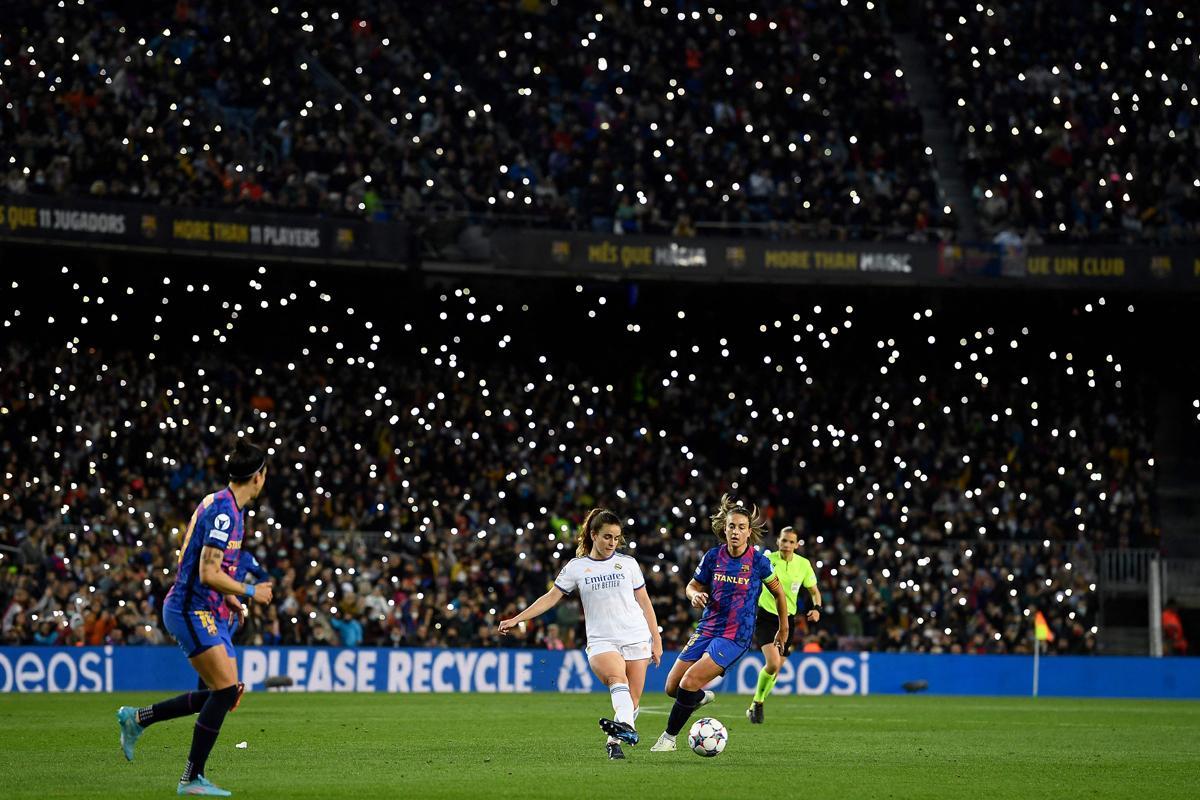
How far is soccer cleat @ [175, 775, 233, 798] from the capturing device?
1131cm

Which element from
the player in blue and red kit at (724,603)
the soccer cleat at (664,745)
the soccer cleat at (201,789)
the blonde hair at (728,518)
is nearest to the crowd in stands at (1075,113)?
the blonde hair at (728,518)

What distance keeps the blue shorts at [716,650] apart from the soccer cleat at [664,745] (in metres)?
0.75

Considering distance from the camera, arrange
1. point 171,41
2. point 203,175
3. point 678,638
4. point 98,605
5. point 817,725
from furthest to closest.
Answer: point 171,41 < point 203,175 < point 678,638 < point 98,605 < point 817,725

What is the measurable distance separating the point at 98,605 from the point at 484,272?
38.4ft

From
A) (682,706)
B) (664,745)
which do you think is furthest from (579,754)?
(682,706)

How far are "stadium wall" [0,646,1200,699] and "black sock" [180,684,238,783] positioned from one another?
61.5ft

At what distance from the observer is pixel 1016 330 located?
4450 centimetres

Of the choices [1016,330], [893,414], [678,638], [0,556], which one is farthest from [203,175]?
[1016,330]

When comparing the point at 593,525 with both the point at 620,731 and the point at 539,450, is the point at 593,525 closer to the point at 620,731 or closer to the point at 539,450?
the point at 620,731

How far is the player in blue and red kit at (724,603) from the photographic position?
15688 millimetres

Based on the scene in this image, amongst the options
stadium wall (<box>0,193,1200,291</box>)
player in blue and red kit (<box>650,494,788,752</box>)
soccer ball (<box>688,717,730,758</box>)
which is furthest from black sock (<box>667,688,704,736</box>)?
stadium wall (<box>0,193,1200,291</box>)

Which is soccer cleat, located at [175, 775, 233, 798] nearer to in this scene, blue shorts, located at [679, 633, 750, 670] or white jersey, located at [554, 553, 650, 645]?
white jersey, located at [554, 553, 650, 645]

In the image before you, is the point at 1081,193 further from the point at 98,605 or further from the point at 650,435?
the point at 98,605

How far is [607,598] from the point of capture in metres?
14.9
